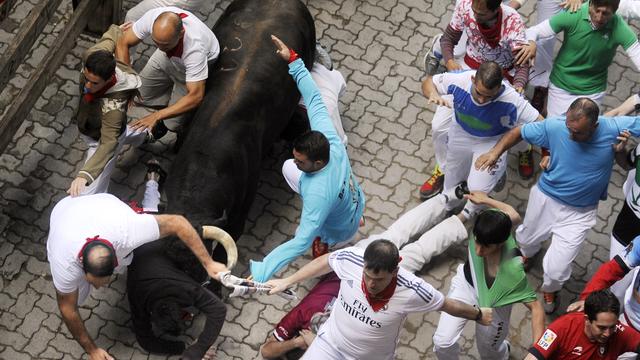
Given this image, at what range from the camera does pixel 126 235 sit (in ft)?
28.7

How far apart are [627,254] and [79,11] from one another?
18.3ft

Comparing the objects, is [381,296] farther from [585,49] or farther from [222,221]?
[585,49]

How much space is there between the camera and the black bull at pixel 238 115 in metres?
9.48

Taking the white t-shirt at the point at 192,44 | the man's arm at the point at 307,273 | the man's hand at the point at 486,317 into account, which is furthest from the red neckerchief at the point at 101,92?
the man's hand at the point at 486,317

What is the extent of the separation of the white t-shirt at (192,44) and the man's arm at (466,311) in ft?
10.4

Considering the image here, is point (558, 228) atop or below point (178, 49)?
below

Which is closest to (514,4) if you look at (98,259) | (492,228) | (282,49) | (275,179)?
(282,49)

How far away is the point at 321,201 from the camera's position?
8.95 m

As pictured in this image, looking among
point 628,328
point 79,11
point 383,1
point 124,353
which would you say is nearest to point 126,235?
point 124,353

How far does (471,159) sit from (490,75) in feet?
3.74

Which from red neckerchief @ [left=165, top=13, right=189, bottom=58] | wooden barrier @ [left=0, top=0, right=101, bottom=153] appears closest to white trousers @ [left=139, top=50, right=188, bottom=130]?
red neckerchief @ [left=165, top=13, right=189, bottom=58]

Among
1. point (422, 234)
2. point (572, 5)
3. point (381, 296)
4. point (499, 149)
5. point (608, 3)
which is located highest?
point (608, 3)

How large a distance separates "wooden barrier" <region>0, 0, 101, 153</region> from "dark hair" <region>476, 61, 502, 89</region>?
3971mm

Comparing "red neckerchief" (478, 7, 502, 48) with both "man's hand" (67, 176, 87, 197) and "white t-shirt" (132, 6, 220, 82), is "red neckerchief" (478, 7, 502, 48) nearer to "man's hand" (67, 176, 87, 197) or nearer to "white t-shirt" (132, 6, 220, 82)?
"white t-shirt" (132, 6, 220, 82)
